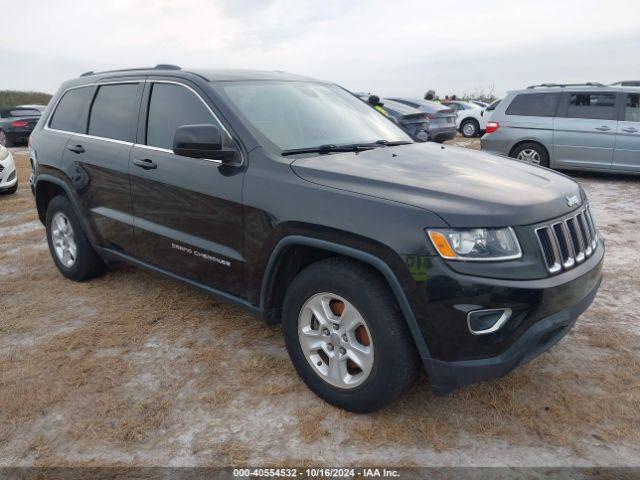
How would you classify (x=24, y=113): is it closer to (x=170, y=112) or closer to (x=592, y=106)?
(x=592, y=106)

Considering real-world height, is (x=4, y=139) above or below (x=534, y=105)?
below

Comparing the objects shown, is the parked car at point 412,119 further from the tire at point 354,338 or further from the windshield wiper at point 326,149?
the tire at point 354,338

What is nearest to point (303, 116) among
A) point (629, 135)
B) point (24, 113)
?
point (629, 135)

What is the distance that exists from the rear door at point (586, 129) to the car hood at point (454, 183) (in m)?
7.17

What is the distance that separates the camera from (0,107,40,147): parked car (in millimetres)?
18750

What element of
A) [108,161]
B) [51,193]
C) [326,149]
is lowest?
[51,193]

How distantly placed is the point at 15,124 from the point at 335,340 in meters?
19.7

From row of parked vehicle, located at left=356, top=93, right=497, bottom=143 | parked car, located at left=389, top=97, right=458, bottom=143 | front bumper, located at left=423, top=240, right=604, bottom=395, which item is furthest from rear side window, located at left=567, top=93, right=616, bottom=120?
front bumper, located at left=423, top=240, right=604, bottom=395

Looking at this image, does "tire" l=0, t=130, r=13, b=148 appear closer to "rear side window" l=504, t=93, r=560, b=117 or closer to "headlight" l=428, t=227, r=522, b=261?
"rear side window" l=504, t=93, r=560, b=117

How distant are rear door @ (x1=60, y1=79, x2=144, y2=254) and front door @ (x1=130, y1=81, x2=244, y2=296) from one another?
144 millimetres

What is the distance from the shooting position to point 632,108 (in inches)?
363

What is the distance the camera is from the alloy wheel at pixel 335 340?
2.65m


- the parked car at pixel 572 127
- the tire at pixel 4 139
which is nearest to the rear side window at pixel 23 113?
the tire at pixel 4 139

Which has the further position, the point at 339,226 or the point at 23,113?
the point at 23,113
